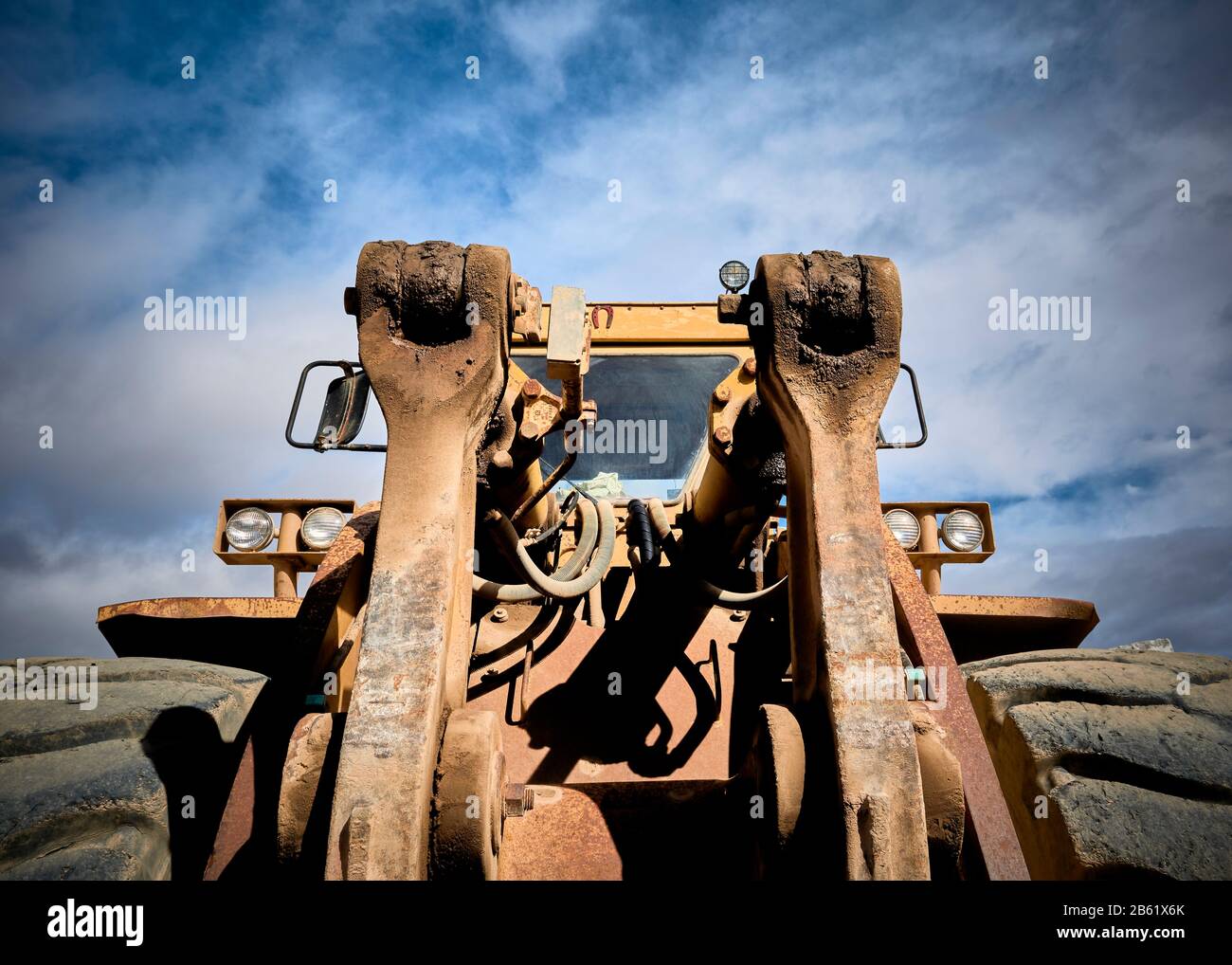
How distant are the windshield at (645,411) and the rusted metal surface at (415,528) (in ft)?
8.57

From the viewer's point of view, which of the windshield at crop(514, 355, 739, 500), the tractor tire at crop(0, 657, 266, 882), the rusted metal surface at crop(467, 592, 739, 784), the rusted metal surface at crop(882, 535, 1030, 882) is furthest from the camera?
the windshield at crop(514, 355, 739, 500)

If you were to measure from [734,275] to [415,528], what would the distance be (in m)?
2.65

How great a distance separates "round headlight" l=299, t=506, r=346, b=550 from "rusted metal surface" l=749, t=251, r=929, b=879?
214cm

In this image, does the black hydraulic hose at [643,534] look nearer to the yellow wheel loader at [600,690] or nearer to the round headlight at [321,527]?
the yellow wheel loader at [600,690]

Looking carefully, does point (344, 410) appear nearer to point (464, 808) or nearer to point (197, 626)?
point (197, 626)

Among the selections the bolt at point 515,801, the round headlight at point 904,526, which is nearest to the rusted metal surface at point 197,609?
the bolt at point 515,801

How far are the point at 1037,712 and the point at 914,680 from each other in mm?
286

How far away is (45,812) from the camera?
6.14ft

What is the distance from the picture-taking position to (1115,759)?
6.72 feet

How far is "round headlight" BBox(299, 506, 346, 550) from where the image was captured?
3656 millimetres

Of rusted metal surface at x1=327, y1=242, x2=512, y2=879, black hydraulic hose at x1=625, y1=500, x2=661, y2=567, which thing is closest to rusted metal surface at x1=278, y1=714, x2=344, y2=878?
rusted metal surface at x1=327, y1=242, x2=512, y2=879

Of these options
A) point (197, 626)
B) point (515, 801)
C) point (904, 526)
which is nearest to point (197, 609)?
point (197, 626)

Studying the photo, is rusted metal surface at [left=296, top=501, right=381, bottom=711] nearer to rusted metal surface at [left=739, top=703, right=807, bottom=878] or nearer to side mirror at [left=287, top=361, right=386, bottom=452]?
side mirror at [left=287, top=361, right=386, bottom=452]
